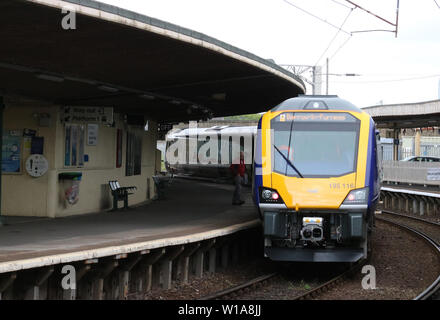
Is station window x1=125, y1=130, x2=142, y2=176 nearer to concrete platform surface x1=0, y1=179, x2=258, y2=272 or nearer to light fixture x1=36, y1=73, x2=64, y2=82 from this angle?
concrete platform surface x1=0, y1=179, x2=258, y2=272

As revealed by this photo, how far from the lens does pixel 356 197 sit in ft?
30.1

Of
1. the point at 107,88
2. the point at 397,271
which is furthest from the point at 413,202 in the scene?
Result: the point at 107,88

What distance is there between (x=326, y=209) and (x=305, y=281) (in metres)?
1.67

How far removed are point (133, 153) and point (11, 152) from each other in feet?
15.3

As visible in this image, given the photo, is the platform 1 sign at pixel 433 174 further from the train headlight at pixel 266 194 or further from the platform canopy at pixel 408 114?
the train headlight at pixel 266 194

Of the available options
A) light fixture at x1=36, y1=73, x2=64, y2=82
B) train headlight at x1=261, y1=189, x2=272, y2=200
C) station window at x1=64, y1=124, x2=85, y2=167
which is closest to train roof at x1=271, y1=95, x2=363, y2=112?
train headlight at x1=261, y1=189, x2=272, y2=200

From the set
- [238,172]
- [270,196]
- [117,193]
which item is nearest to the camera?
[270,196]

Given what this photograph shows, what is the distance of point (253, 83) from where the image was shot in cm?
1366

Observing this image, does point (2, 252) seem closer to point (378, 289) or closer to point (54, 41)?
point (54, 41)

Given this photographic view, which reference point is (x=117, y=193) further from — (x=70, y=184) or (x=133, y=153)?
(x=133, y=153)

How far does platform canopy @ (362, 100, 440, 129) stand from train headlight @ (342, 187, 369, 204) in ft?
57.7

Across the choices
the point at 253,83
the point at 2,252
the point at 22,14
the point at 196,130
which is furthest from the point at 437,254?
the point at 196,130

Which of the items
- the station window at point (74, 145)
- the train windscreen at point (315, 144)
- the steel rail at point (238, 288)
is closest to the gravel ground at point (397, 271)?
the steel rail at point (238, 288)

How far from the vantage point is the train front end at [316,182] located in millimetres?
9164
